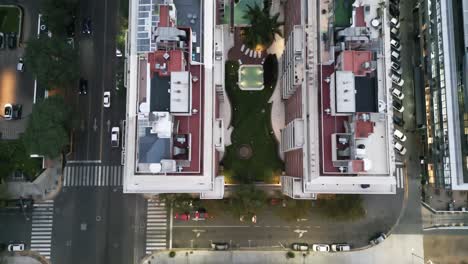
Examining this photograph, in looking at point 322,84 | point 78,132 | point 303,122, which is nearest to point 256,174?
point 303,122

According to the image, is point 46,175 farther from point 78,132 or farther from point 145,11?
point 145,11

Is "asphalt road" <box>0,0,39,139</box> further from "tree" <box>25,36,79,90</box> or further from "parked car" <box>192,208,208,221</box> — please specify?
"parked car" <box>192,208,208,221</box>

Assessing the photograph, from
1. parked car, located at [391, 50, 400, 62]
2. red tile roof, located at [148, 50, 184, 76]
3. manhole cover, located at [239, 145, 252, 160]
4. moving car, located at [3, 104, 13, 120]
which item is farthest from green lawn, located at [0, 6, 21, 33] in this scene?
parked car, located at [391, 50, 400, 62]

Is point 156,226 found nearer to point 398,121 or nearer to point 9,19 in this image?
point 9,19

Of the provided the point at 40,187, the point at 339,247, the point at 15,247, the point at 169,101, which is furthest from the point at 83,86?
Result: the point at 339,247

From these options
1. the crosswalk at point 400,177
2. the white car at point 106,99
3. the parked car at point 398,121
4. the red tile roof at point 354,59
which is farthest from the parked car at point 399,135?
the white car at point 106,99

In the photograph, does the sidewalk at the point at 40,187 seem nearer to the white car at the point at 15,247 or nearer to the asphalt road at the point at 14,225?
the asphalt road at the point at 14,225
